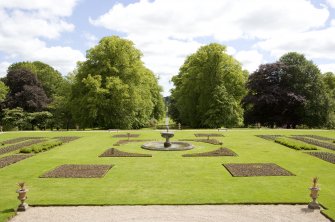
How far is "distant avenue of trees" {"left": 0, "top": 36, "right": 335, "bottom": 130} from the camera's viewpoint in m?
49.4

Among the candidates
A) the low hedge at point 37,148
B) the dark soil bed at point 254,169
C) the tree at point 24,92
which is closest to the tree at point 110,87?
the tree at point 24,92

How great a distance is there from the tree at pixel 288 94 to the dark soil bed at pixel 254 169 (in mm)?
32209

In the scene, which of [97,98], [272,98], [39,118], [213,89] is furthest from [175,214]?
[39,118]

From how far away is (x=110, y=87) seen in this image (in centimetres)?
4709

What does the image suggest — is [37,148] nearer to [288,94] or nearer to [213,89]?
[213,89]

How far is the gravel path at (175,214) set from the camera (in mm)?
12586

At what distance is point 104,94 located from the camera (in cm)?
4831

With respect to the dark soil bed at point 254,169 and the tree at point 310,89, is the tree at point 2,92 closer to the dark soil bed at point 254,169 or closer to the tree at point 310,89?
the dark soil bed at point 254,169

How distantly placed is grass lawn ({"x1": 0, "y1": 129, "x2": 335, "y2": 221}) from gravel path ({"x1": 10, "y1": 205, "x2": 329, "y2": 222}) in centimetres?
60

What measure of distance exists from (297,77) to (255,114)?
30.0 feet

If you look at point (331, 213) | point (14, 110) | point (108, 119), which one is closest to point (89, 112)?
point (108, 119)

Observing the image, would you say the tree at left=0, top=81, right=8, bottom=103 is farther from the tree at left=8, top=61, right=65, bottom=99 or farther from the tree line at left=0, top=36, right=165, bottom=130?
the tree at left=8, top=61, right=65, bottom=99

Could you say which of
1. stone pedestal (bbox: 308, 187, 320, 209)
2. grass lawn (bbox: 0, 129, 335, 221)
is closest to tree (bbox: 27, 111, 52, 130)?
grass lawn (bbox: 0, 129, 335, 221)

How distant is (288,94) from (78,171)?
40.1m
